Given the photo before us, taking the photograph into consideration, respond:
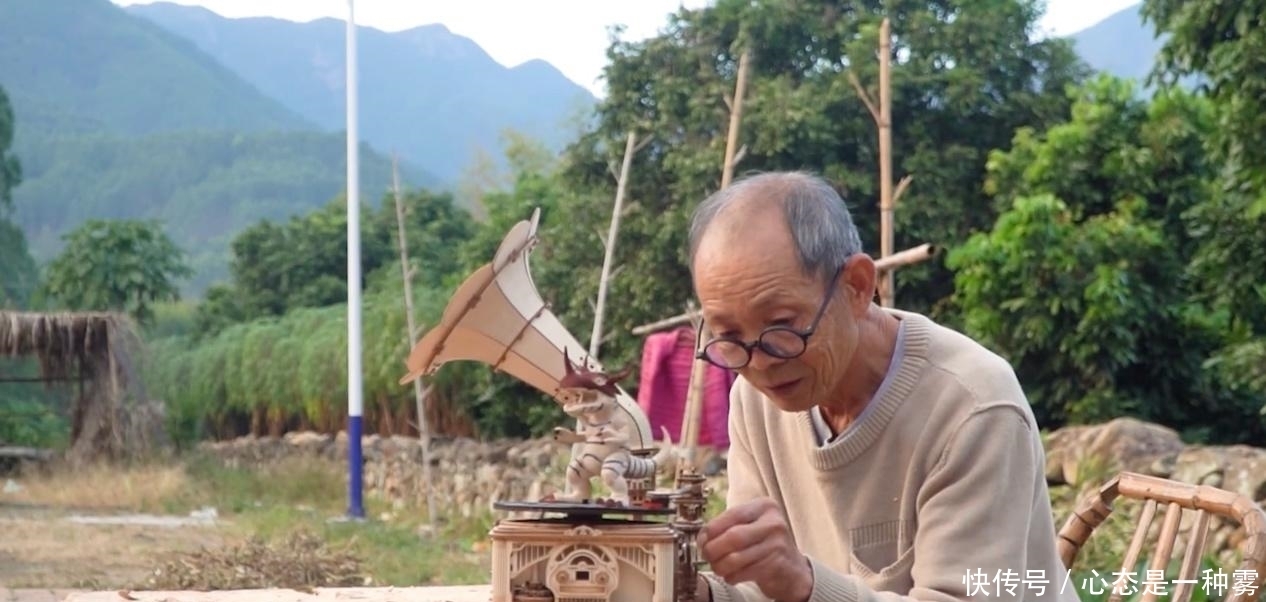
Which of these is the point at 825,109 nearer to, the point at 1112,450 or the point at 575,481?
the point at 1112,450

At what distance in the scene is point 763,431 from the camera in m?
1.90

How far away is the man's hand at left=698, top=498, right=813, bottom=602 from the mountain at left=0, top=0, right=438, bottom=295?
22050mm

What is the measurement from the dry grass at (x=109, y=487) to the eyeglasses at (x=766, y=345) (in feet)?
33.5

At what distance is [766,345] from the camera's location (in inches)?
59.4

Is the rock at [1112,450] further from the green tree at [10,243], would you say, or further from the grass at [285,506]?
the green tree at [10,243]

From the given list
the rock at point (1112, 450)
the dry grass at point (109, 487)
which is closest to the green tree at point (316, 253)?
the dry grass at point (109, 487)

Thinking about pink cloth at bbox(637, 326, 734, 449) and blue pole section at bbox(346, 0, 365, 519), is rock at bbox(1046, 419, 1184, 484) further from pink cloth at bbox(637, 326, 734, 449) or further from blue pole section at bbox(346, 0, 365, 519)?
blue pole section at bbox(346, 0, 365, 519)

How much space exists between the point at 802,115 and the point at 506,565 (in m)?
7.09

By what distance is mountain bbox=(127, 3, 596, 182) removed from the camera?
38.7 meters

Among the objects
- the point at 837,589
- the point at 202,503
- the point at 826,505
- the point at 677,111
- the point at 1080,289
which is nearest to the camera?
the point at 837,589

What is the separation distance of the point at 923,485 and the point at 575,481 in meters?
0.40

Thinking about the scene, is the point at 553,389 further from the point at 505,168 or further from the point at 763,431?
the point at 505,168

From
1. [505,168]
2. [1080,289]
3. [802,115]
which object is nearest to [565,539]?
[1080,289]

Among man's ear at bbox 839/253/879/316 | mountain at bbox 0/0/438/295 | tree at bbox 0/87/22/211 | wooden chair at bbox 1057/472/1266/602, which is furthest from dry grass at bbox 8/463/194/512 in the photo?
mountain at bbox 0/0/438/295
